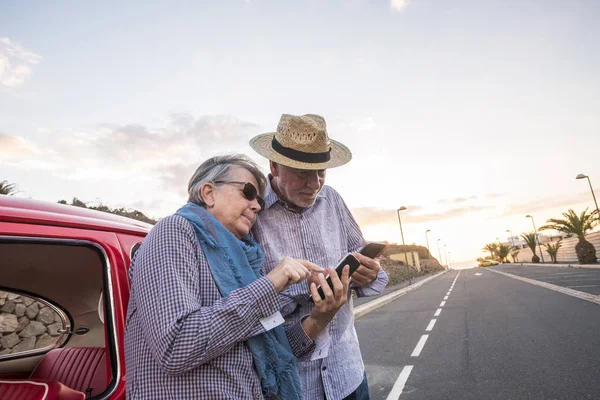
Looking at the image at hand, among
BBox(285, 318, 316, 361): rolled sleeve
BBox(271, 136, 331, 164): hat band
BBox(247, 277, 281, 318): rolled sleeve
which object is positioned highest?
BBox(271, 136, 331, 164): hat band

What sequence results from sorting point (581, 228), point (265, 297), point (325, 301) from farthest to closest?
point (581, 228) < point (325, 301) < point (265, 297)

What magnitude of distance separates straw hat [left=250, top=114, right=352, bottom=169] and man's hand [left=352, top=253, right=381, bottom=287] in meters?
0.54

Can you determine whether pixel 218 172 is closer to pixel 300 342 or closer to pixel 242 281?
pixel 242 281

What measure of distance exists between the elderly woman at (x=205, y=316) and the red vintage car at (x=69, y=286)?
1.07 ft

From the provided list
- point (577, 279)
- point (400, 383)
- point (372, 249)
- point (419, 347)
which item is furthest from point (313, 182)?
point (577, 279)

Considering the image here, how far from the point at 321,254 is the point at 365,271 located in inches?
9.9

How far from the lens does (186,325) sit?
1100mm

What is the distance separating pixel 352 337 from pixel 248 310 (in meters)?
0.95

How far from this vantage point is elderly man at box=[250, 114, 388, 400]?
5.57 feet

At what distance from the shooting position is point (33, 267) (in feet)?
6.24

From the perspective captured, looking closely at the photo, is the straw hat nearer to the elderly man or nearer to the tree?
the elderly man

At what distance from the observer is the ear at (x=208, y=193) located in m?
1.60

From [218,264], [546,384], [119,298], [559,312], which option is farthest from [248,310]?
[559,312]

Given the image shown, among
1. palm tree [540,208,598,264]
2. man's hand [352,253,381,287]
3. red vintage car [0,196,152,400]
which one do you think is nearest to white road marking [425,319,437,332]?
man's hand [352,253,381,287]
